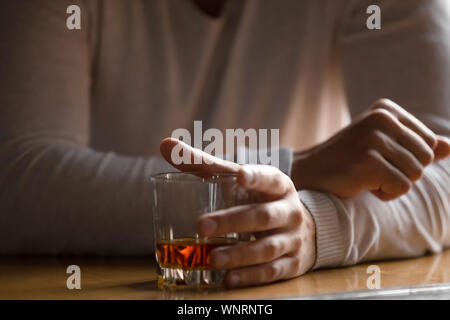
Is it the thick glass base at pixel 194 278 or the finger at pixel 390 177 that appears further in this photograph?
the finger at pixel 390 177

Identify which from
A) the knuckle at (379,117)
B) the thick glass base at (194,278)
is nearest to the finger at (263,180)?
the thick glass base at (194,278)

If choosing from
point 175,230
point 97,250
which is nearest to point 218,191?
point 175,230

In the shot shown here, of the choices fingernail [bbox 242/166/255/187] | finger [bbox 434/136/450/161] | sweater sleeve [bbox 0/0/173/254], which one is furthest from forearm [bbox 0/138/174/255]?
finger [bbox 434/136/450/161]

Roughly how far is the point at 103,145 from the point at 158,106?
165mm

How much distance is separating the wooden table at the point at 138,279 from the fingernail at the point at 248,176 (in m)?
0.12

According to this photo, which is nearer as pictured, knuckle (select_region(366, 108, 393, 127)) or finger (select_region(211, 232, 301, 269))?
finger (select_region(211, 232, 301, 269))

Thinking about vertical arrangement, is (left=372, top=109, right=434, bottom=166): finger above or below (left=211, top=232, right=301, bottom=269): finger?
above

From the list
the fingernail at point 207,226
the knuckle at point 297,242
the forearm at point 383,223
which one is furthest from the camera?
the forearm at point 383,223

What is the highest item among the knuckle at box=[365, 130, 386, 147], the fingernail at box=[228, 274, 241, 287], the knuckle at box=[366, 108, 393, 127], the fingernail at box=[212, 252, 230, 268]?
the knuckle at box=[366, 108, 393, 127]

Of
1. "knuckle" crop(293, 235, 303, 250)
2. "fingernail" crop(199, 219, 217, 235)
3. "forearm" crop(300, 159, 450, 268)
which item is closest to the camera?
"fingernail" crop(199, 219, 217, 235)

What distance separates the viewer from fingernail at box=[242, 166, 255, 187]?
0.63 metres

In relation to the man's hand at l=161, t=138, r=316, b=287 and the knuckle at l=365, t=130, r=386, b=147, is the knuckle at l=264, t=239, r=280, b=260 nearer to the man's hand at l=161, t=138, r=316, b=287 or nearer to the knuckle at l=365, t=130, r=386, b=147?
the man's hand at l=161, t=138, r=316, b=287

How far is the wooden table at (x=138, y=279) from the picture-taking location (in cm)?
63

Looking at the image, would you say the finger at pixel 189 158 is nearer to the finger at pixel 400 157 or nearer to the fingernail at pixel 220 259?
the fingernail at pixel 220 259
